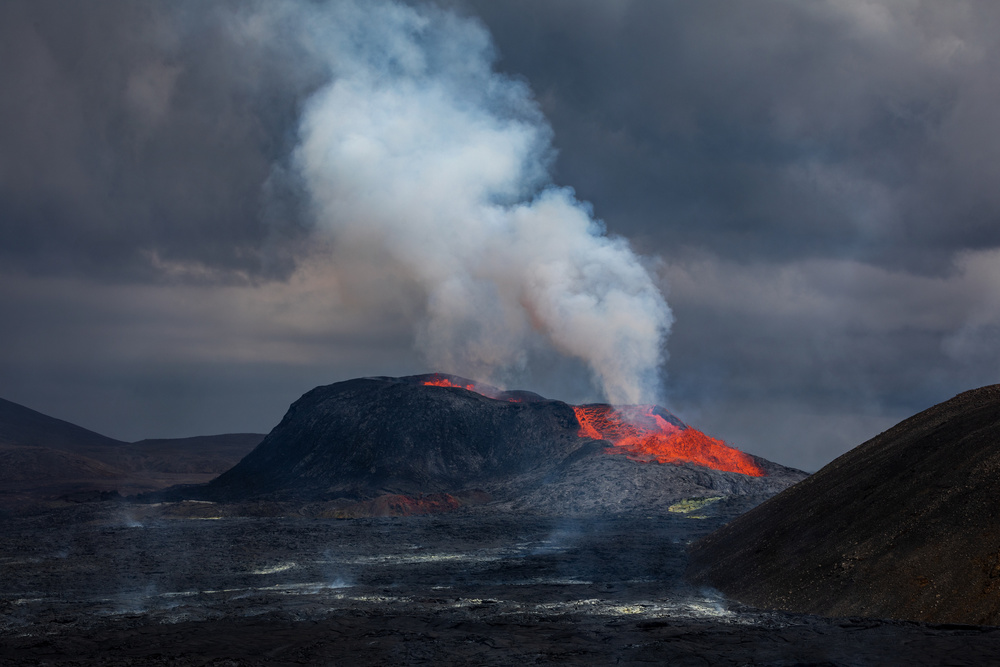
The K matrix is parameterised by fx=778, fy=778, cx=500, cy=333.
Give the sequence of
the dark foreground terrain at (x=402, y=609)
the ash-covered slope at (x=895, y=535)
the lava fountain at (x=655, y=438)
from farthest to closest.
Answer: the lava fountain at (x=655, y=438) → the ash-covered slope at (x=895, y=535) → the dark foreground terrain at (x=402, y=609)

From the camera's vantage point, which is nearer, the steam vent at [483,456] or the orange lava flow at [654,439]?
the steam vent at [483,456]

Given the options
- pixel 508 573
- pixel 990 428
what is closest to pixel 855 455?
pixel 990 428

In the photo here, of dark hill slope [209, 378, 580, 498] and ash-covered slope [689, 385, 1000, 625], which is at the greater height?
dark hill slope [209, 378, 580, 498]

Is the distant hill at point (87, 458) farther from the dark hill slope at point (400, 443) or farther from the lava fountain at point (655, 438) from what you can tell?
the lava fountain at point (655, 438)

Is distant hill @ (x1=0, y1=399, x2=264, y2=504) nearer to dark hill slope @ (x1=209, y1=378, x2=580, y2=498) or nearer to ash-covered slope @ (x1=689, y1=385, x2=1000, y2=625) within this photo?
dark hill slope @ (x1=209, y1=378, x2=580, y2=498)

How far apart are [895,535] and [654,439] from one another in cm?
5453

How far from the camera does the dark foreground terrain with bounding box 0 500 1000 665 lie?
50.7 ft

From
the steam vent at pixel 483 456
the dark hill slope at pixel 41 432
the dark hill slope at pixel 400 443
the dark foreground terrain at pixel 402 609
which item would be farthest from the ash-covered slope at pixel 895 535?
the dark hill slope at pixel 41 432

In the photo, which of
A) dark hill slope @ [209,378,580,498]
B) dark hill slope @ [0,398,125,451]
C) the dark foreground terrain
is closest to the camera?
the dark foreground terrain

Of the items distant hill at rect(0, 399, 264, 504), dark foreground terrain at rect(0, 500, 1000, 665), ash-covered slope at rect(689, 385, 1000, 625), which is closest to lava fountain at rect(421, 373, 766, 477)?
dark foreground terrain at rect(0, 500, 1000, 665)

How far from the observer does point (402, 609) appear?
67.5 feet

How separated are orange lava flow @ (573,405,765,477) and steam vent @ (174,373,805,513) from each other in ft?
0.41

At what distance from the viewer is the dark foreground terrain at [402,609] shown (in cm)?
1545

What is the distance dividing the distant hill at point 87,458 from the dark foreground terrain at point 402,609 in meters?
50.4
